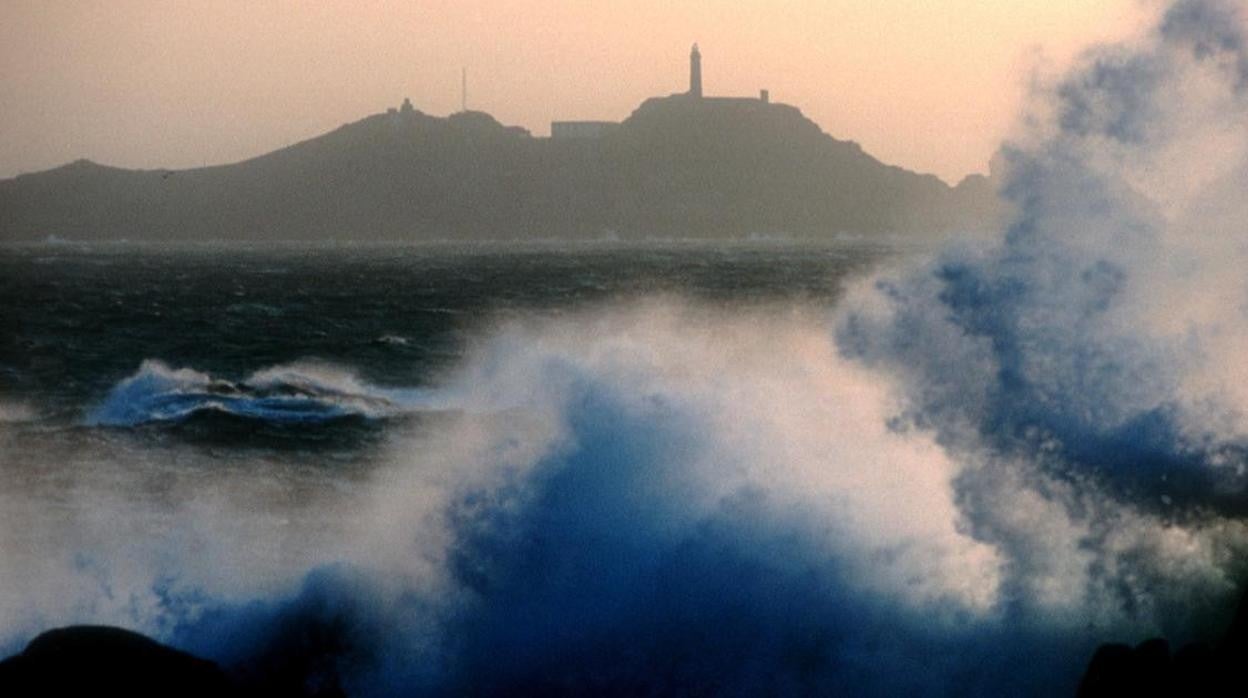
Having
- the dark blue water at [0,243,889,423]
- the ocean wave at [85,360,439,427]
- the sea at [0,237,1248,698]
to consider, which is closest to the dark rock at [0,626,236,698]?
the sea at [0,237,1248,698]

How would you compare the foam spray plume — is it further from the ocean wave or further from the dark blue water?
the dark blue water

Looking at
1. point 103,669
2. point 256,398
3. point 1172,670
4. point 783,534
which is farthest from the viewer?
point 256,398

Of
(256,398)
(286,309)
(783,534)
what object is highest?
(783,534)

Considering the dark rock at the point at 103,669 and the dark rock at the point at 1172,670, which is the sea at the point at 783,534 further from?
the dark rock at the point at 1172,670

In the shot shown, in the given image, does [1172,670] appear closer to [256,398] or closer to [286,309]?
[256,398]

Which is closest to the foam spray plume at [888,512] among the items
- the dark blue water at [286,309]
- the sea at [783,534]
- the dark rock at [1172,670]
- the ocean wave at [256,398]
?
the sea at [783,534]

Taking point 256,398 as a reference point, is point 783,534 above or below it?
above

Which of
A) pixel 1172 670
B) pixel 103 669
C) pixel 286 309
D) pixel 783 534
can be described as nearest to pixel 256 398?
pixel 783 534
